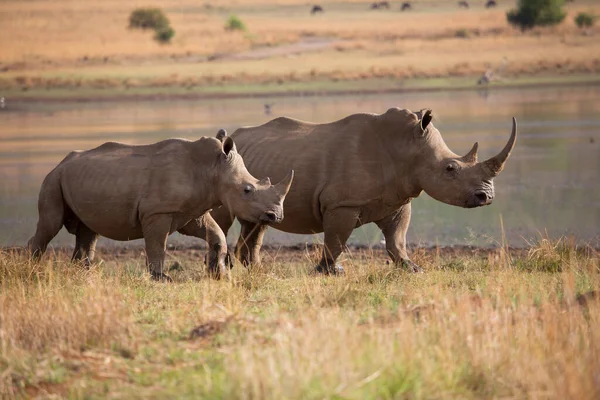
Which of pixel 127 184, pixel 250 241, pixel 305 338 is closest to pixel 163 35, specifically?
pixel 250 241

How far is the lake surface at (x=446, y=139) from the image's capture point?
52.9 feet

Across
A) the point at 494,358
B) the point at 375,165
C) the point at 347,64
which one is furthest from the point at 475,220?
the point at 347,64

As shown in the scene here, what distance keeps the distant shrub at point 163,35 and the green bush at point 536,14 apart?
16776mm

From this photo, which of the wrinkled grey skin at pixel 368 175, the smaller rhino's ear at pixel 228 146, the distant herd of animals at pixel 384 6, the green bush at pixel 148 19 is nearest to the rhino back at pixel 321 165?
the wrinkled grey skin at pixel 368 175

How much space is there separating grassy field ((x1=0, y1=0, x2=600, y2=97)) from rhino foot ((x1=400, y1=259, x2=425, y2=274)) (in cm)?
2896

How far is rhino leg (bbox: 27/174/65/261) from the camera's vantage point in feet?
39.7

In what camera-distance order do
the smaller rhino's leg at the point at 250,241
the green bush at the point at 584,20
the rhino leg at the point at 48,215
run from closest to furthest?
the rhino leg at the point at 48,215
the smaller rhino's leg at the point at 250,241
the green bush at the point at 584,20

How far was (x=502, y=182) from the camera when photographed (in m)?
19.8

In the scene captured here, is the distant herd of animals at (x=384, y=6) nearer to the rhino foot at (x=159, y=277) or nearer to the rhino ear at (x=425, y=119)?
the rhino ear at (x=425, y=119)

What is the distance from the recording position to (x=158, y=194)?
11461 millimetres

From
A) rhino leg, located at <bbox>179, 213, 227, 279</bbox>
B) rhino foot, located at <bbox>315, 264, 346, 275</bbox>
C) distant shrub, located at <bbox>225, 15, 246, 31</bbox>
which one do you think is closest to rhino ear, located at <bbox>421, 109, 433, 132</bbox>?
rhino foot, located at <bbox>315, 264, 346, 275</bbox>

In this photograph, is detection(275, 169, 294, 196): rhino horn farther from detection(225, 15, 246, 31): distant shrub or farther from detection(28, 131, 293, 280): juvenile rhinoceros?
detection(225, 15, 246, 31): distant shrub

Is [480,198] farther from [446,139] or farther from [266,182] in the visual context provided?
[446,139]

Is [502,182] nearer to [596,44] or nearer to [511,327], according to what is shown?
[511,327]
